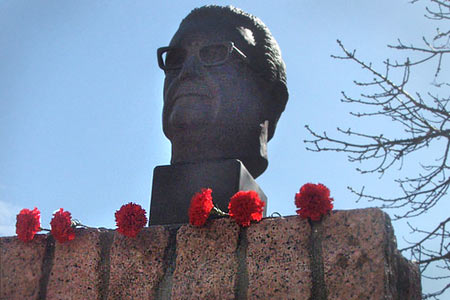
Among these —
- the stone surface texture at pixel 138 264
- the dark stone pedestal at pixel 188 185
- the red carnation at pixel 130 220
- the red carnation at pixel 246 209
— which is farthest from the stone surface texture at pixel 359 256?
the red carnation at pixel 130 220

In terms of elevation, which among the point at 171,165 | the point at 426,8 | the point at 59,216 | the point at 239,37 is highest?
the point at 426,8

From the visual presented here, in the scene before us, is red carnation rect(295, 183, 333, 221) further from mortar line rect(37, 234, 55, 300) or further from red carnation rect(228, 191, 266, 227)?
mortar line rect(37, 234, 55, 300)

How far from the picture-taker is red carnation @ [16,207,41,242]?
3.13 meters

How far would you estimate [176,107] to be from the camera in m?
3.57

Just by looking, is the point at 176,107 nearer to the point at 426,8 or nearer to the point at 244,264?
the point at 244,264

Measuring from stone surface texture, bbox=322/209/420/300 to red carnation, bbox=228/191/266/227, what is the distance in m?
0.36

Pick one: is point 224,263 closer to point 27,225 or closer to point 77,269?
point 77,269

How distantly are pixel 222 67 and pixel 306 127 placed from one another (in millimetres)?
689

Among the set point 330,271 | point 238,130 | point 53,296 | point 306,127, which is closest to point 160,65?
point 238,130

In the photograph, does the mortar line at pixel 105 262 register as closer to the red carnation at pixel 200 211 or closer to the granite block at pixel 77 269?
the granite block at pixel 77 269

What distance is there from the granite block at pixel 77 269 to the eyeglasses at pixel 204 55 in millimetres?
1329

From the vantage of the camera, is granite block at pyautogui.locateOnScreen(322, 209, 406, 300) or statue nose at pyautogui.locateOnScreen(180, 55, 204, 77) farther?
statue nose at pyautogui.locateOnScreen(180, 55, 204, 77)

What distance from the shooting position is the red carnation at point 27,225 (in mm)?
3127

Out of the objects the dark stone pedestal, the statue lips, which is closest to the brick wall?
the dark stone pedestal
